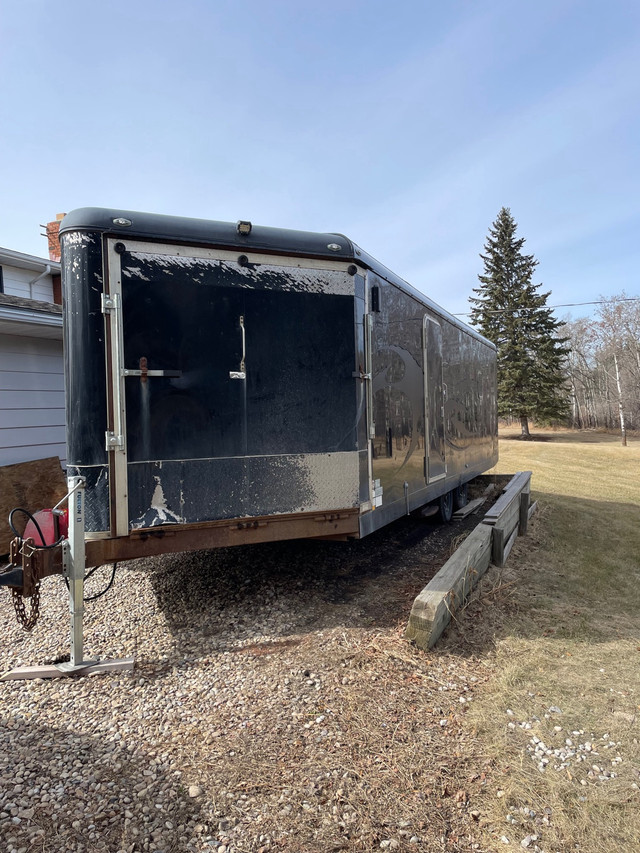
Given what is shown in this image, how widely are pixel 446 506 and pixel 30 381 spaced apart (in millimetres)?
6132

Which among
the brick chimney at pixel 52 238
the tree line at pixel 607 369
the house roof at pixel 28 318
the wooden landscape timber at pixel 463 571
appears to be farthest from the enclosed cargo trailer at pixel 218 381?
the tree line at pixel 607 369

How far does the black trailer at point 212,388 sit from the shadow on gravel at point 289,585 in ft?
2.01

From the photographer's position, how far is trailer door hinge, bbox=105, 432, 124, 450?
314cm

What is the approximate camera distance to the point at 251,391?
11.6ft

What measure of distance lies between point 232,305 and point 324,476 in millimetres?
1419

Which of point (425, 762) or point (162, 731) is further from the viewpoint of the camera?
point (162, 731)

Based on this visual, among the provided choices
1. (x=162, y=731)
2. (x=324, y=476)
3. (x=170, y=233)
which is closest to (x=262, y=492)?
(x=324, y=476)

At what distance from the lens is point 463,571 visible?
3932mm

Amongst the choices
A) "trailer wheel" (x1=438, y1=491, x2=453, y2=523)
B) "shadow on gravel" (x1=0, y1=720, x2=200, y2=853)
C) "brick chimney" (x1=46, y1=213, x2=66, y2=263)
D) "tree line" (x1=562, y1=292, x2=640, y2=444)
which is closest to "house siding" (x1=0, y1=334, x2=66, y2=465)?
"shadow on gravel" (x1=0, y1=720, x2=200, y2=853)

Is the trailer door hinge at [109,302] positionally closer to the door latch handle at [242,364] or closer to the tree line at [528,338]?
the door latch handle at [242,364]

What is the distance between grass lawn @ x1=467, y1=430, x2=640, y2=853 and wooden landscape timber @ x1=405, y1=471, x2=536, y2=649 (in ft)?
0.84

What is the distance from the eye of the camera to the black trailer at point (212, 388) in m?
3.15

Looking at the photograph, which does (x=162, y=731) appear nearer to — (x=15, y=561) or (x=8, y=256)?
(x=15, y=561)

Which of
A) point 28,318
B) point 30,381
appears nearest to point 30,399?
point 30,381
